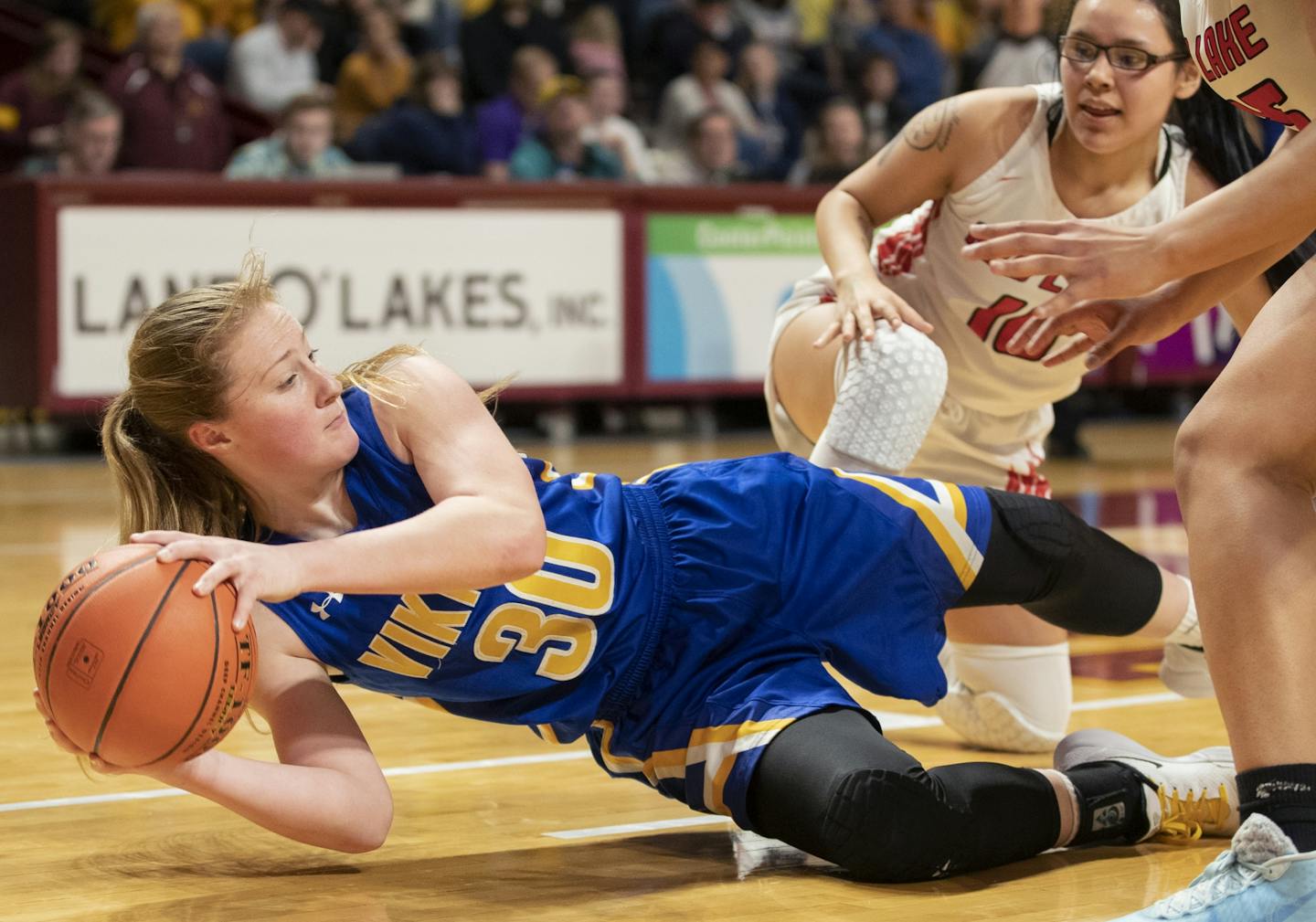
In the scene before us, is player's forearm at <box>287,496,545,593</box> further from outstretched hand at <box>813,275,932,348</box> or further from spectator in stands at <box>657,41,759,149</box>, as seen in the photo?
spectator in stands at <box>657,41,759,149</box>

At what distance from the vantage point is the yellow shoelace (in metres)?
2.94

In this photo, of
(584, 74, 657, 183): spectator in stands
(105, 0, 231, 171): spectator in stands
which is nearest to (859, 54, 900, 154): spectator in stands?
(584, 74, 657, 183): spectator in stands

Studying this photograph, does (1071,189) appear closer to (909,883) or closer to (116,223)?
(909,883)

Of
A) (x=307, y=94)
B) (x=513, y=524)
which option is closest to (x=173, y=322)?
(x=513, y=524)

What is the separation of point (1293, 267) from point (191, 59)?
8.98 m

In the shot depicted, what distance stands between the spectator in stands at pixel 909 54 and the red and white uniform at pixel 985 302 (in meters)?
8.37

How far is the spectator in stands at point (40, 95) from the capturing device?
10258 mm

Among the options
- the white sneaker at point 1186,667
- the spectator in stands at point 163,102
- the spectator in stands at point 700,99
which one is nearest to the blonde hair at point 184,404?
the white sneaker at point 1186,667

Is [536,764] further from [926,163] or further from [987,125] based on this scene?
[987,125]

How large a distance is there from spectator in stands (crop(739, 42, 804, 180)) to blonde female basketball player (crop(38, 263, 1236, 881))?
898cm

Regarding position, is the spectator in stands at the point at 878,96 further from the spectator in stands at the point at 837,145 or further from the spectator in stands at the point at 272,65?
the spectator in stands at the point at 272,65

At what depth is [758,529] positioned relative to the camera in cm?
294

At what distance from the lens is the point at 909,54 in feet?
40.7

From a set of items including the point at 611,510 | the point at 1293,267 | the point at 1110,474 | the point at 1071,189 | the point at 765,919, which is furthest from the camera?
the point at 1110,474
